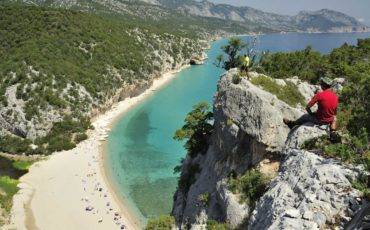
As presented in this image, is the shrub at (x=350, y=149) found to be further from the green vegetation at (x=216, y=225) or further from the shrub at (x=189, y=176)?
the shrub at (x=189, y=176)

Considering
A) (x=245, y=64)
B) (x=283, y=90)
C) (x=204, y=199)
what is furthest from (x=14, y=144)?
(x=283, y=90)

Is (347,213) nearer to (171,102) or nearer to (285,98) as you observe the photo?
(285,98)

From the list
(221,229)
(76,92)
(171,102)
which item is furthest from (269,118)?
(171,102)

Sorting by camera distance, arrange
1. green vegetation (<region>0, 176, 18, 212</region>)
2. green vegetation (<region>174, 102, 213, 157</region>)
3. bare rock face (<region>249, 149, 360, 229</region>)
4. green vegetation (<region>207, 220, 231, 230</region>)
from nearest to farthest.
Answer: bare rock face (<region>249, 149, 360, 229</region>) → green vegetation (<region>207, 220, 231, 230</region>) → green vegetation (<region>174, 102, 213, 157</region>) → green vegetation (<region>0, 176, 18, 212</region>)

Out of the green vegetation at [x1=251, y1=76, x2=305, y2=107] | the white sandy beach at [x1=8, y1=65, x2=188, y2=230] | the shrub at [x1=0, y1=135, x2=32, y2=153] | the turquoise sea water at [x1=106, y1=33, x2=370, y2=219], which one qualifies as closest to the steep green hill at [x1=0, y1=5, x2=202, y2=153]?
the shrub at [x1=0, y1=135, x2=32, y2=153]

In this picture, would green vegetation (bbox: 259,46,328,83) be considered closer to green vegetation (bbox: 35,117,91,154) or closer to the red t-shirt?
the red t-shirt

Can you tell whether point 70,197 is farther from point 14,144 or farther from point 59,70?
point 59,70

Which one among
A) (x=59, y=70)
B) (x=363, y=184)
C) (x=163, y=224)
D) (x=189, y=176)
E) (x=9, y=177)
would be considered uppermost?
(x=363, y=184)

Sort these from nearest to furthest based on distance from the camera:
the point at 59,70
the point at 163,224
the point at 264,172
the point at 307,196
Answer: the point at 307,196, the point at 264,172, the point at 163,224, the point at 59,70
